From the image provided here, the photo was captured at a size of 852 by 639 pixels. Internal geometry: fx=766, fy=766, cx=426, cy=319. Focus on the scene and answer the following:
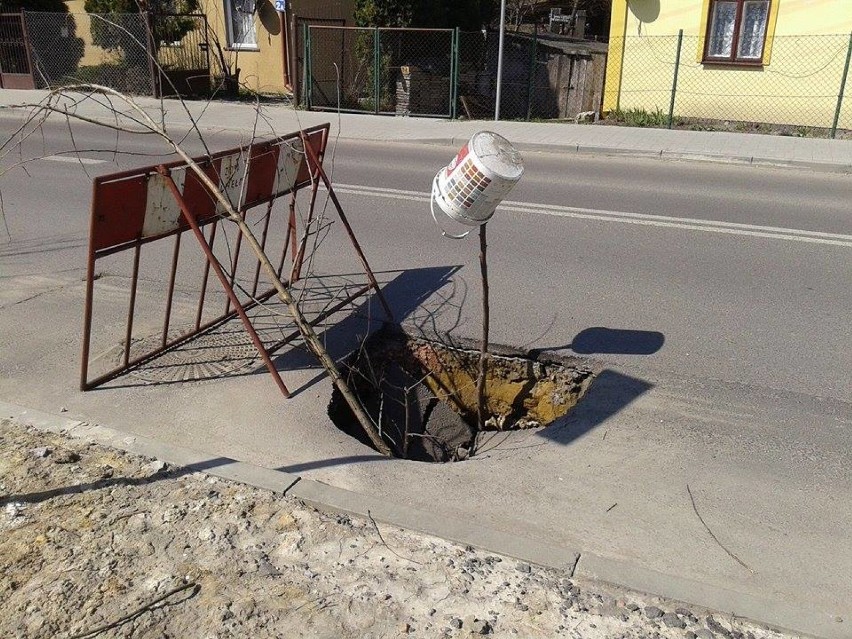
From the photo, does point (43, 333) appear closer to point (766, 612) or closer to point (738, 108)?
point (766, 612)

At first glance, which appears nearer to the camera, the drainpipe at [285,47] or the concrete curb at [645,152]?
the concrete curb at [645,152]

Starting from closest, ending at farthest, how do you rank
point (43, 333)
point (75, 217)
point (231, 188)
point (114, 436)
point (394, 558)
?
point (394, 558), point (114, 436), point (231, 188), point (43, 333), point (75, 217)

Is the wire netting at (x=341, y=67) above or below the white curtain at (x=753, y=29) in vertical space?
below

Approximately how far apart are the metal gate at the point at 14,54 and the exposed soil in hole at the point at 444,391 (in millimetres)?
21364

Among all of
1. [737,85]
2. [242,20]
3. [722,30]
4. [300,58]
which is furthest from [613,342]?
[242,20]

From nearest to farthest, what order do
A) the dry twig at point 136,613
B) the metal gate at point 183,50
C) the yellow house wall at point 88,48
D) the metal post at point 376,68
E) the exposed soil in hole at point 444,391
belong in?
the dry twig at point 136,613 < the exposed soil in hole at point 444,391 < the metal post at point 376,68 < the metal gate at point 183,50 < the yellow house wall at point 88,48

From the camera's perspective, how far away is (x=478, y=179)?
381cm

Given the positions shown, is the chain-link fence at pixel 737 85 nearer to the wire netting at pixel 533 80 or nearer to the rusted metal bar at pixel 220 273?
the wire netting at pixel 533 80

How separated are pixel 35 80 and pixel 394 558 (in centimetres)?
2359

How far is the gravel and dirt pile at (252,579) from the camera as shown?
2.77 meters

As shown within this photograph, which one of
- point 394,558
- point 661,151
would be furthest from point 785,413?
point 661,151

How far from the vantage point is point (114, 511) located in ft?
11.1

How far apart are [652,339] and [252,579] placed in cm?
340

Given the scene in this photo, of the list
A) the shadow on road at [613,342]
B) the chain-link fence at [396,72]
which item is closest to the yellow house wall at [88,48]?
the chain-link fence at [396,72]
